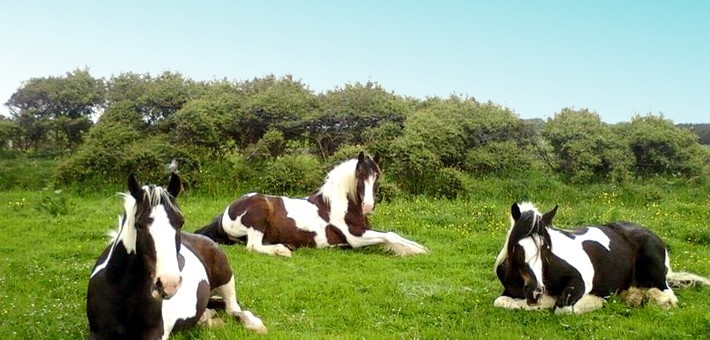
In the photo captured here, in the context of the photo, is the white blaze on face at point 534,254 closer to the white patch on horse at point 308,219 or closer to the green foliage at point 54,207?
the white patch on horse at point 308,219

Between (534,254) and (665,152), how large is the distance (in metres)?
12.9

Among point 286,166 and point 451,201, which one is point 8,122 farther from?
point 451,201

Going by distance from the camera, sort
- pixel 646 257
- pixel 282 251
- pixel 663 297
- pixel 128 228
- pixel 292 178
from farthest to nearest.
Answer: pixel 292 178 < pixel 282 251 < pixel 646 257 < pixel 663 297 < pixel 128 228

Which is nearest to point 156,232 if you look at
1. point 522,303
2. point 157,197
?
point 157,197

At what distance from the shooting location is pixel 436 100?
2016cm

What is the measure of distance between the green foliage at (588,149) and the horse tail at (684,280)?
915cm

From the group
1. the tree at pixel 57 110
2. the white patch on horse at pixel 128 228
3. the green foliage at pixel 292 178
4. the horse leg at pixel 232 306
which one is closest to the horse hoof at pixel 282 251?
the horse leg at pixel 232 306

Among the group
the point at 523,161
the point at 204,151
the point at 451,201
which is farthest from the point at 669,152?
the point at 204,151

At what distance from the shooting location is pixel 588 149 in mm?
16984

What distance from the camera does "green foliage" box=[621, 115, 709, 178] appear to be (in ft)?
56.3

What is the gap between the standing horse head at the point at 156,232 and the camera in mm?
4477

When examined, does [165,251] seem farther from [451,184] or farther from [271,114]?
[271,114]

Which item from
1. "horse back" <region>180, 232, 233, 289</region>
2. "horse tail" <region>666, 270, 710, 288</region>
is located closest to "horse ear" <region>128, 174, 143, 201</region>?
"horse back" <region>180, 232, 233, 289</region>

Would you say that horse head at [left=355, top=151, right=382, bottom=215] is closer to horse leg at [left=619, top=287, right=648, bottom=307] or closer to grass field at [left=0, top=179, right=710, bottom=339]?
grass field at [left=0, top=179, right=710, bottom=339]
